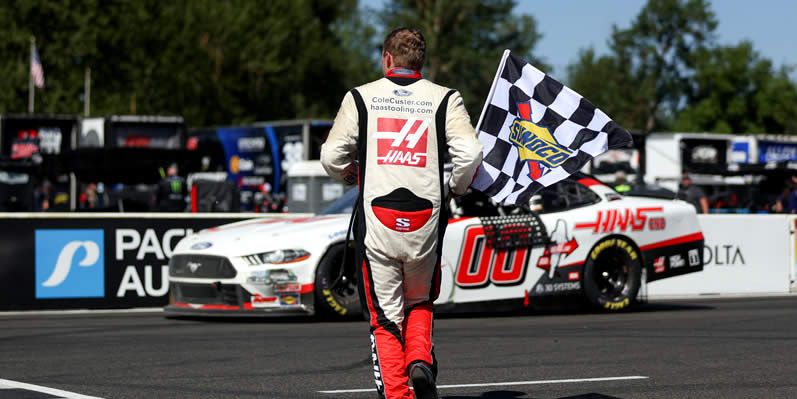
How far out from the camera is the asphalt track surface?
20.5ft

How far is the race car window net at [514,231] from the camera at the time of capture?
10.8 meters

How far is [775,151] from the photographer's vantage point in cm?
3041

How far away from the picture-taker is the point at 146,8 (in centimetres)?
5506

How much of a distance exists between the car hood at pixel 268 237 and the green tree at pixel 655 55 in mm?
69499

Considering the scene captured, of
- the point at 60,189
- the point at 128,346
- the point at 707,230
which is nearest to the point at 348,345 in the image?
the point at 128,346

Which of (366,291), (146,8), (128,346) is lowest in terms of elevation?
(128,346)

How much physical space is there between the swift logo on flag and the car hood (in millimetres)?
5619

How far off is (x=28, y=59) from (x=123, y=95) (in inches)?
221

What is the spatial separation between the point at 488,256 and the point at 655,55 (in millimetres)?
70338

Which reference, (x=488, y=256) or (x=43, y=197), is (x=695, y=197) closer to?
(x=488, y=256)

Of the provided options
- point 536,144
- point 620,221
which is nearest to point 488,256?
point 620,221

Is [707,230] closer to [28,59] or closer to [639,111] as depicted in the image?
[28,59]

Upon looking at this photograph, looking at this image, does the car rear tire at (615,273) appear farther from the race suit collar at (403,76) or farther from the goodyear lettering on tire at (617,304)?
the race suit collar at (403,76)

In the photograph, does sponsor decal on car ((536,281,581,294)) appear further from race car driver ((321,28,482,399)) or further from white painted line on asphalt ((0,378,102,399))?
race car driver ((321,28,482,399))
